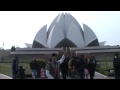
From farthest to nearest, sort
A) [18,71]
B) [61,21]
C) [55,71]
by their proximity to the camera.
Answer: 1. [61,21]
2. [18,71]
3. [55,71]

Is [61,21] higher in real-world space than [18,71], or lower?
higher

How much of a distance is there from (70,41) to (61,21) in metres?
3.86
